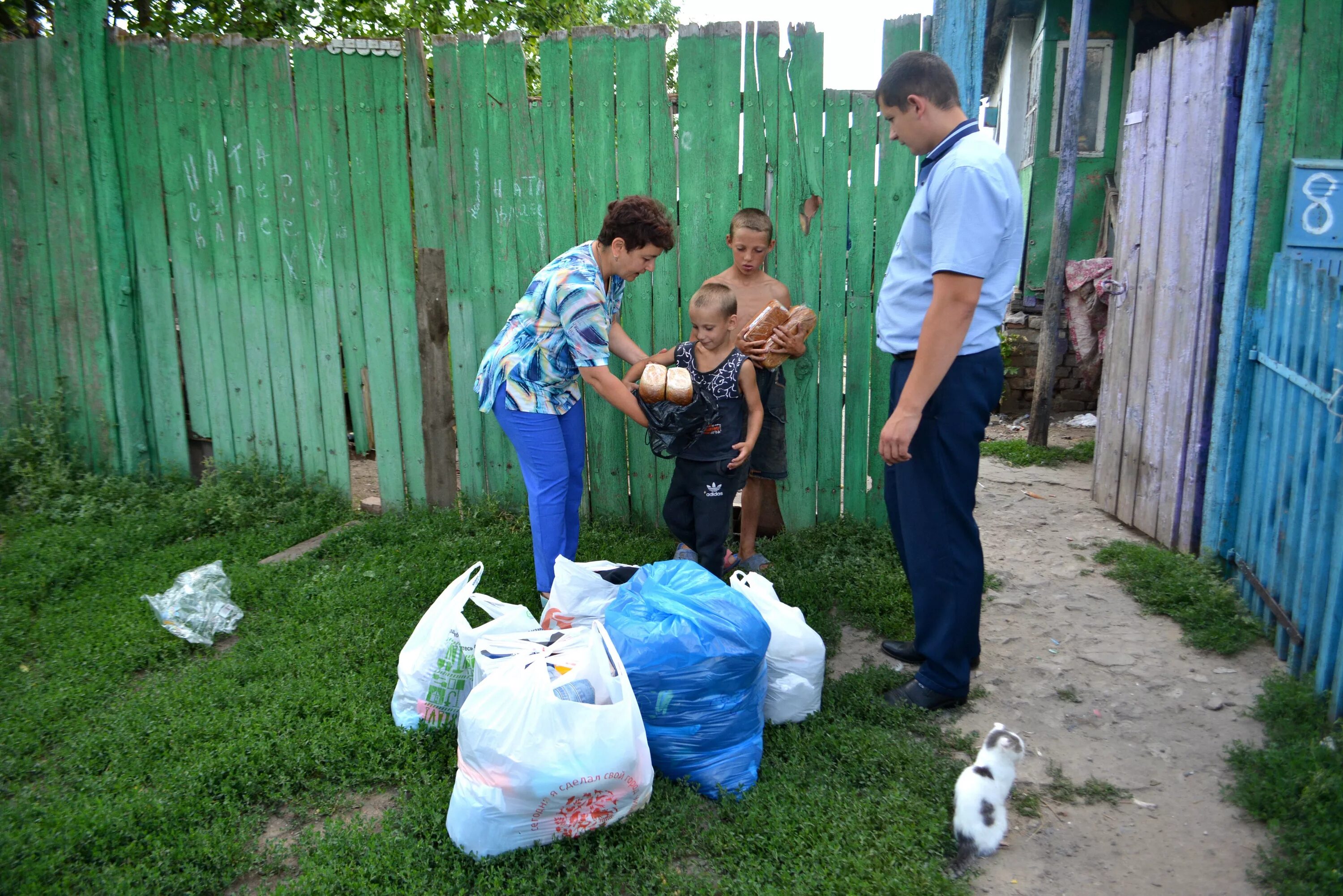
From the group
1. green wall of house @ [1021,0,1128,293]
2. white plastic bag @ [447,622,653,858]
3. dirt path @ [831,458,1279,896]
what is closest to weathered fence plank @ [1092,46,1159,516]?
dirt path @ [831,458,1279,896]

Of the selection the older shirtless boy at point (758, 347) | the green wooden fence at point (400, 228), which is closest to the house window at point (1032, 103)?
the green wooden fence at point (400, 228)

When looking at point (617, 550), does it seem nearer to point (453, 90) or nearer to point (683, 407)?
point (683, 407)

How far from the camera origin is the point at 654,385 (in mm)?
3752

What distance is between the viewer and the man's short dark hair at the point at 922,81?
9.69 feet

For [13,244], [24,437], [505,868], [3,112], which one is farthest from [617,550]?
[3,112]

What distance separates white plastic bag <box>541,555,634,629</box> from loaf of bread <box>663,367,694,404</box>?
Answer: 909 mm

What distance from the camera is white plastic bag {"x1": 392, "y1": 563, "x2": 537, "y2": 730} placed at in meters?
2.98

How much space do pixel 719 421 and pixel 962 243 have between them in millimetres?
1473

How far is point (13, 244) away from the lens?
5.37 m

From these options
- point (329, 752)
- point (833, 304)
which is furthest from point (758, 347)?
point (329, 752)

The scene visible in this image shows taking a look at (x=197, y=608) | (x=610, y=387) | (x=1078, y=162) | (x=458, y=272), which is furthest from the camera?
(x=1078, y=162)

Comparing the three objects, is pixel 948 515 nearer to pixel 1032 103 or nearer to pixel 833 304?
pixel 833 304

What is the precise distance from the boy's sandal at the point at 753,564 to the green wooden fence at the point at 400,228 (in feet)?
1.67

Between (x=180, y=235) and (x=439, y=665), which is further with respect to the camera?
(x=180, y=235)
